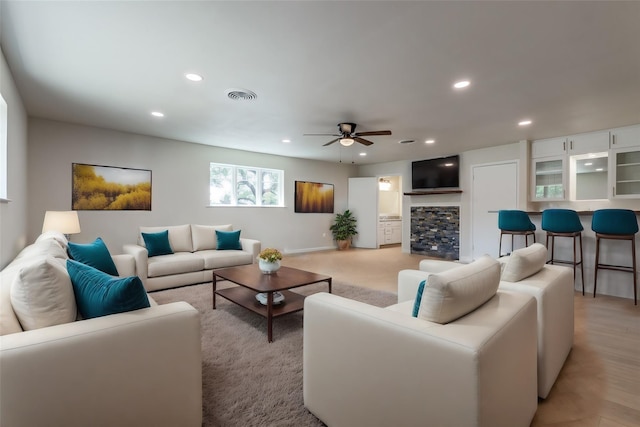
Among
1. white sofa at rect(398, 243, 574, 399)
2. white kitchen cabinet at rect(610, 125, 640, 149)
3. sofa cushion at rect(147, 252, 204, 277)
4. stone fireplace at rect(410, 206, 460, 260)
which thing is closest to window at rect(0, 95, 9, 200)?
sofa cushion at rect(147, 252, 204, 277)

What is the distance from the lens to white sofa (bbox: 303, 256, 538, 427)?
0.99 metres

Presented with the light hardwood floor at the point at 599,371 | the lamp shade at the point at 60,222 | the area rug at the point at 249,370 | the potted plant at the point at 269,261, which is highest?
the lamp shade at the point at 60,222

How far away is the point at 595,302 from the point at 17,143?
22.5ft

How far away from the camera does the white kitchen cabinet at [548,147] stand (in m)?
4.79

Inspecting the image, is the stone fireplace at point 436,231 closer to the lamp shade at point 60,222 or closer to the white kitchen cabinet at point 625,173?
the white kitchen cabinet at point 625,173

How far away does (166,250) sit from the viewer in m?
4.30

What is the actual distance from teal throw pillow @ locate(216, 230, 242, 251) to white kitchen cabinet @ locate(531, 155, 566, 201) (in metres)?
5.23

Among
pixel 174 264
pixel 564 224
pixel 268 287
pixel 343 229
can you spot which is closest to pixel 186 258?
pixel 174 264

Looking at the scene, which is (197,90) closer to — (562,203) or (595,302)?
(595,302)

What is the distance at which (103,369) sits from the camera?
110 centimetres

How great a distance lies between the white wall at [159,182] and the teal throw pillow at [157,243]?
92 centimetres

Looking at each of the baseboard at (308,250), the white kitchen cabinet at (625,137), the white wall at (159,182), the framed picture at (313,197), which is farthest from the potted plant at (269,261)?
the white kitchen cabinet at (625,137)

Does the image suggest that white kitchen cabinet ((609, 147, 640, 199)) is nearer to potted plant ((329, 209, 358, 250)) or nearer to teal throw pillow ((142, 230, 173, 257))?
potted plant ((329, 209, 358, 250))

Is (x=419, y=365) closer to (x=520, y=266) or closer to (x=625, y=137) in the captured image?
(x=520, y=266)
